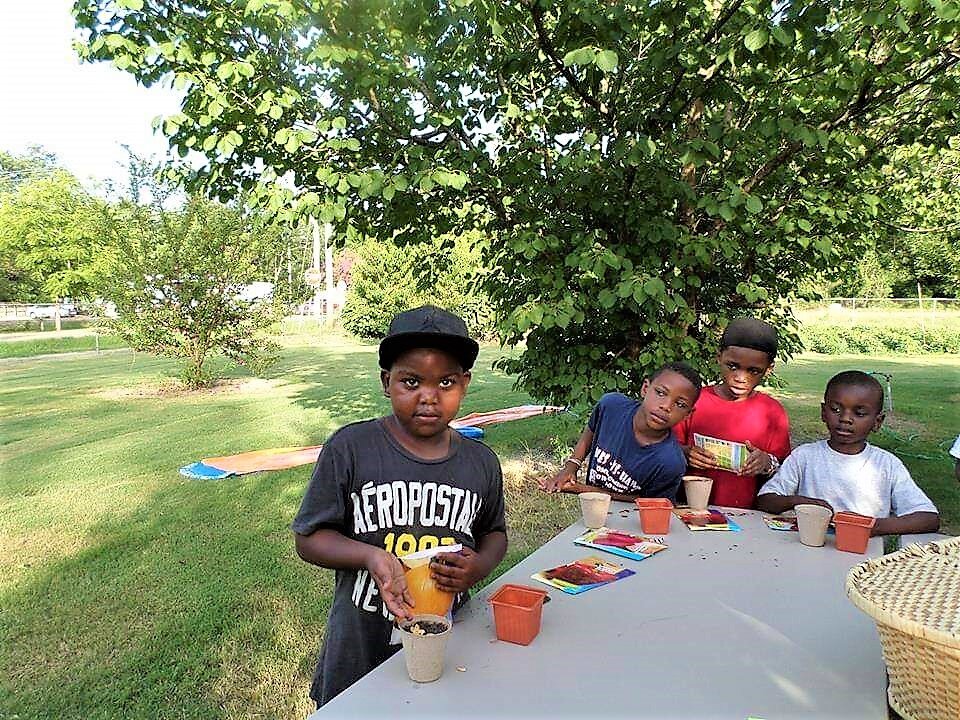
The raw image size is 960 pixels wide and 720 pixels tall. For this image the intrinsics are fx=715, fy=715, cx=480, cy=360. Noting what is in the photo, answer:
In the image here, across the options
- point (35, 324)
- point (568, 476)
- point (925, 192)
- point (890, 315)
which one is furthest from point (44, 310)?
point (568, 476)

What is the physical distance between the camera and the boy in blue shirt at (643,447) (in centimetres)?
271

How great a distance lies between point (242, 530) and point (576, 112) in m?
3.94

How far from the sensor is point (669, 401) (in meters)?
2.69

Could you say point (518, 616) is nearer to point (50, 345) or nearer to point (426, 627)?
point (426, 627)

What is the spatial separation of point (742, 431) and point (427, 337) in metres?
1.84

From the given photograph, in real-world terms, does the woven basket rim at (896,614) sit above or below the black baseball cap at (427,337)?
below

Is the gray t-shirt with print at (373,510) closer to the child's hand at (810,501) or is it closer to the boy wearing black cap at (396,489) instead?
the boy wearing black cap at (396,489)

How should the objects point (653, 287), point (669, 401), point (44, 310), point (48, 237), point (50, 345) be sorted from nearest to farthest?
point (669, 401), point (653, 287), point (50, 345), point (48, 237), point (44, 310)

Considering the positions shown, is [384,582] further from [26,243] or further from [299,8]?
[26,243]

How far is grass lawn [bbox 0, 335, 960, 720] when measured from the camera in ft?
10.7

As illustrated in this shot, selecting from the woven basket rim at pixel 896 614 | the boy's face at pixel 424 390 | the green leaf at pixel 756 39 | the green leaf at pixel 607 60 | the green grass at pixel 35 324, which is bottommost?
the green grass at pixel 35 324

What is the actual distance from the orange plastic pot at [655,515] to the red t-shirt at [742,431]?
0.68 meters

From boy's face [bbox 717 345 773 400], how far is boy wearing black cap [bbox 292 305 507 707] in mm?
1646

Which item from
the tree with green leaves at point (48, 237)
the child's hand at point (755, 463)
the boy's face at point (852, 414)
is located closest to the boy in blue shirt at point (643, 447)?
the child's hand at point (755, 463)
